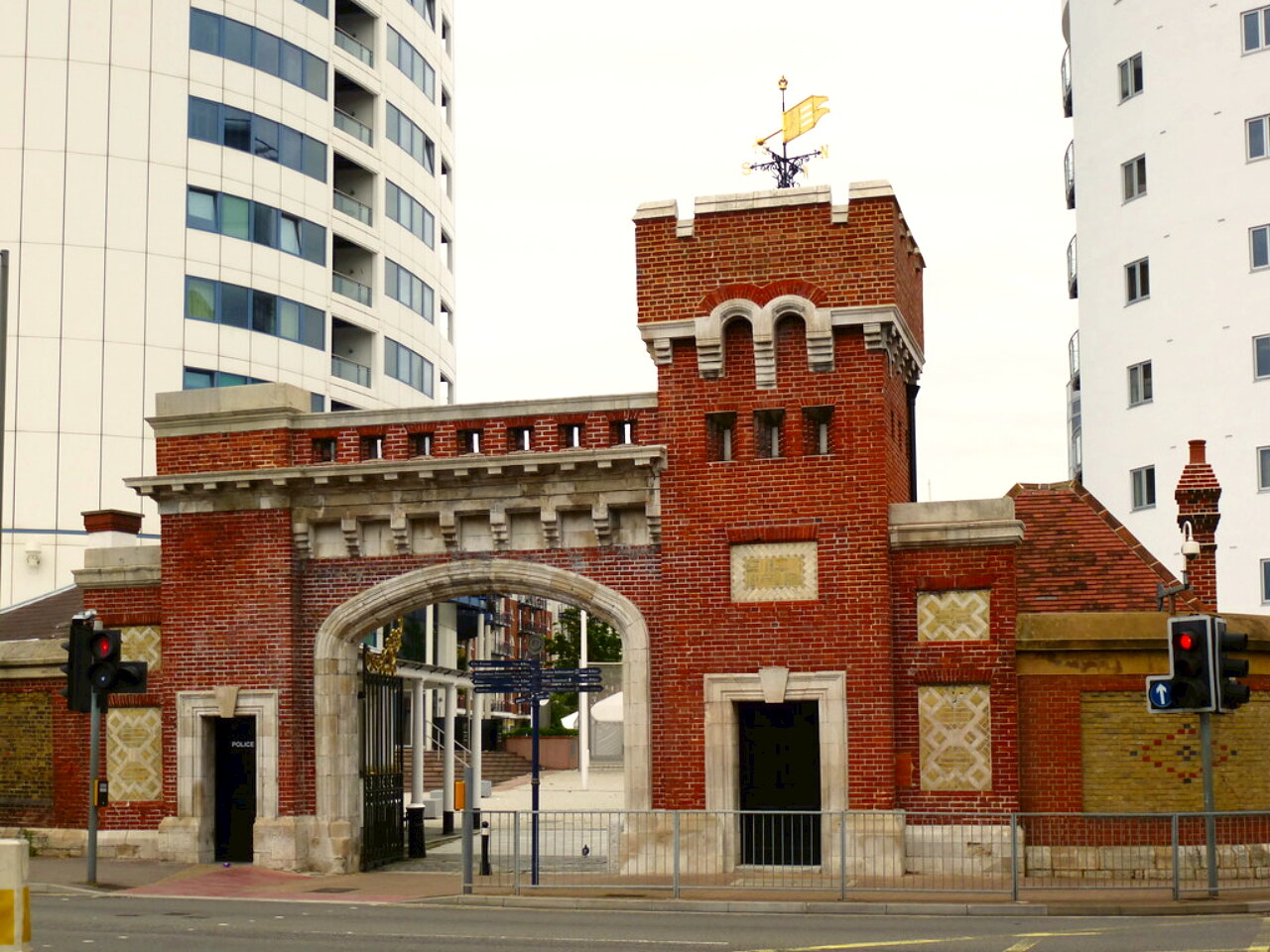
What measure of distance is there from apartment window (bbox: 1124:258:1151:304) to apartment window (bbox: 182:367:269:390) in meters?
25.3

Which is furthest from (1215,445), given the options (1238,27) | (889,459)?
(889,459)

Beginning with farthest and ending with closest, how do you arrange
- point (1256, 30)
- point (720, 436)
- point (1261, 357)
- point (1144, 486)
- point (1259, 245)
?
point (1144, 486), point (1256, 30), point (1259, 245), point (1261, 357), point (720, 436)

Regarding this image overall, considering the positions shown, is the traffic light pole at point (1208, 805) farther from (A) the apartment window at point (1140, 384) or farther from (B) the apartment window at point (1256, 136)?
(B) the apartment window at point (1256, 136)

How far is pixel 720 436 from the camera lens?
25.8m

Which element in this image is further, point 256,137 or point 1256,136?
point 256,137

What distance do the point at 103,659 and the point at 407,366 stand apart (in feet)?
128

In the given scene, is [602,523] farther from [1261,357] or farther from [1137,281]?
[1137,281]

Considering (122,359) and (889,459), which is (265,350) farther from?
(889,459)

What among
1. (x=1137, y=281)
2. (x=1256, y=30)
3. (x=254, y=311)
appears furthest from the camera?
(x=254, y=311)

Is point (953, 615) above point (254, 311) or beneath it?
beneath

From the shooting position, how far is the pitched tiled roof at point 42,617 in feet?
113

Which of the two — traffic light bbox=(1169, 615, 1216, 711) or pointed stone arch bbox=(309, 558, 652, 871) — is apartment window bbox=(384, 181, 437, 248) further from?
traffic light bbox=(1169, 615, 1216, 711)

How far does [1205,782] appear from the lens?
827 inches

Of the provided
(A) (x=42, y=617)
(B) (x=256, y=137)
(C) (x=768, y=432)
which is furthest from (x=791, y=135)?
(B) (x=256, y=137)
